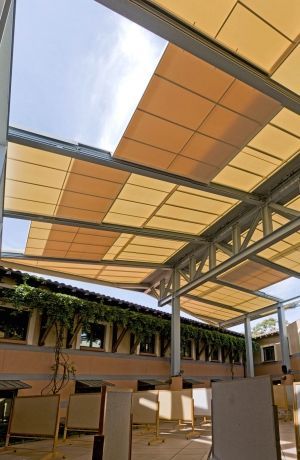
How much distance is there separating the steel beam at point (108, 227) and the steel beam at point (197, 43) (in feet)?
20.1

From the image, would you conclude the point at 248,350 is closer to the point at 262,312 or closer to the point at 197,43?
the point at 262,312

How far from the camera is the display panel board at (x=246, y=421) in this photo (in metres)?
2.09

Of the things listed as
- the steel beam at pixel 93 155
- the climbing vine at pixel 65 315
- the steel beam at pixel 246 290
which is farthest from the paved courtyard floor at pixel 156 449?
the steel beam at pixel 246 290

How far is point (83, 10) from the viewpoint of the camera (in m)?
5.55

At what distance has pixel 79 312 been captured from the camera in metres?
13.2

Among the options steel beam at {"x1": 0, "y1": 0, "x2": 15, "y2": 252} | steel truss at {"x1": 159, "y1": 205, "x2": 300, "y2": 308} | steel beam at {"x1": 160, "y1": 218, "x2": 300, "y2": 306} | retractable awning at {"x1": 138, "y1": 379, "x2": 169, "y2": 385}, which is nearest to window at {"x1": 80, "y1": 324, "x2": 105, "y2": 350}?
retractable awning at {"x1": 138, "y1": 379, "x2": 169, "y2": 385}

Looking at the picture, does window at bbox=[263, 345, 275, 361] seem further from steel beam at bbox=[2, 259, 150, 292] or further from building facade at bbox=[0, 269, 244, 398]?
steel beam at bbox=[2, 259, 150, 292]

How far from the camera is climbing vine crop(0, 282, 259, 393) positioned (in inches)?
472

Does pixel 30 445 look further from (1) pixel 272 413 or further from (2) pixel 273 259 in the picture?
(2) pixel 273 259

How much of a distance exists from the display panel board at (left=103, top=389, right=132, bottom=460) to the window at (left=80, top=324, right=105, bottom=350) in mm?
9849

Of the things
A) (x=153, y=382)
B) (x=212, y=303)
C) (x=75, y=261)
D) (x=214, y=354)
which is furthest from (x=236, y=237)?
(x=214, y=354)

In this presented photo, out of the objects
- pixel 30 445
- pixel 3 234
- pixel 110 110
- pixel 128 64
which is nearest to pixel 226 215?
pixel 110 110

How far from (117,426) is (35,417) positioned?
4.26 metres

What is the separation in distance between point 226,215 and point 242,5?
7034 millimetres
